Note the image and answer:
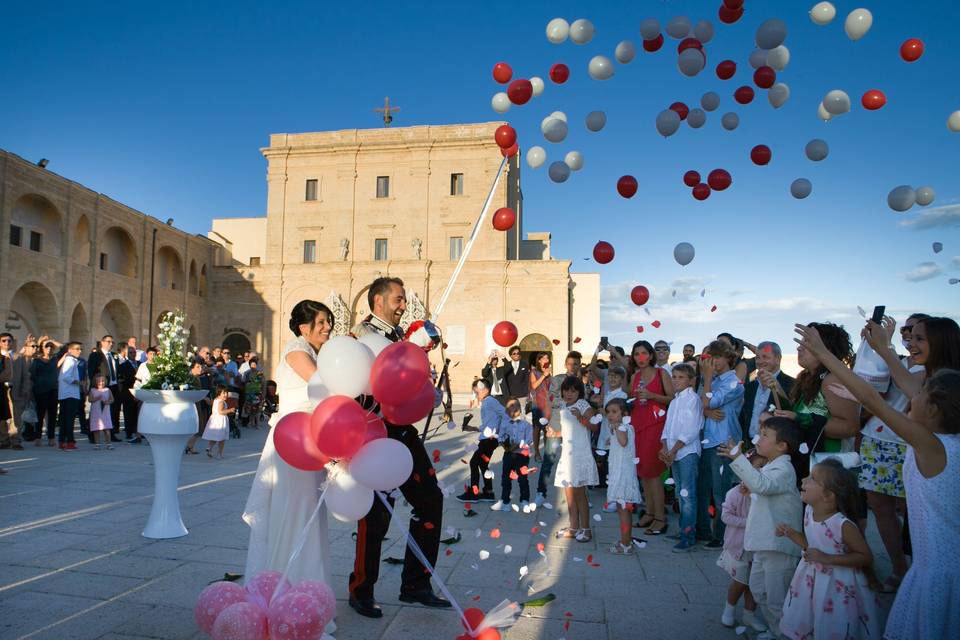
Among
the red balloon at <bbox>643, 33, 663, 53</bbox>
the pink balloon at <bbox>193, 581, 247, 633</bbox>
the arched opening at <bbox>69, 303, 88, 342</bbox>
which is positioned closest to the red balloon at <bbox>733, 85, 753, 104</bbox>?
the red balloon at <bbox>643, 33, 663, 53</bbox>

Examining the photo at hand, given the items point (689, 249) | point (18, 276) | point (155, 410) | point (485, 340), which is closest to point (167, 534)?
point (155, 410)

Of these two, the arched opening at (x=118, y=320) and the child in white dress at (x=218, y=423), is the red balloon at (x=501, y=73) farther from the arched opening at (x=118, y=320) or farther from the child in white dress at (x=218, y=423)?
the arched opening at (x=118, y=320)

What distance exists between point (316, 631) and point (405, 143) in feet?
118

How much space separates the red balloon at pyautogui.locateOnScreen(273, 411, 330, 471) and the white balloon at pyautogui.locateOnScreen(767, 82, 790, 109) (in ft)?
21.0

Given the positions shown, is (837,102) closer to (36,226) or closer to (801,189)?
(801,189)

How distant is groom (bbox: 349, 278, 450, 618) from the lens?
155 inches

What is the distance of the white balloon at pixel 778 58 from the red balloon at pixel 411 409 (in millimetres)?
5674

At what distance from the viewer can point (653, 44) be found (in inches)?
267

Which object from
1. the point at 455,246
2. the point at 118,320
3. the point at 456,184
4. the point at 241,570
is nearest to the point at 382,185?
the point at 456,184

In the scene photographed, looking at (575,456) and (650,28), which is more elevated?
(650,28)

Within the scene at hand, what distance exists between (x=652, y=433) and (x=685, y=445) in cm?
59

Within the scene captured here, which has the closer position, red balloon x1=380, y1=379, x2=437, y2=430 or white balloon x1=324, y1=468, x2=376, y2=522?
white balloon x1=324, y1=468, x2=376, y2=522

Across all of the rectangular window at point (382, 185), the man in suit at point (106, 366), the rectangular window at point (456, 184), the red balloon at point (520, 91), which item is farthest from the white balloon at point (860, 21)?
the rectangular window at point (382, 185)

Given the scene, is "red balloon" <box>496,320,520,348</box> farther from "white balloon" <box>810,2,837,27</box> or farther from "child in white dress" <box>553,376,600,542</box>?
"white balloon" <box>810,2,837,27</box>
